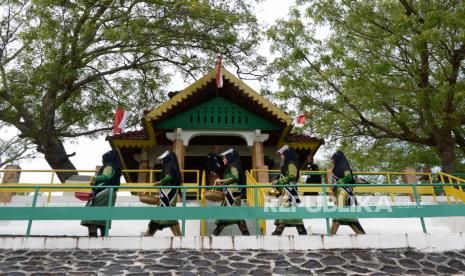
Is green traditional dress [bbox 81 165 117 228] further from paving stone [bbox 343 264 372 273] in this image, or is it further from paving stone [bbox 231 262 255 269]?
paving stone [bbox 343 264 372 273]

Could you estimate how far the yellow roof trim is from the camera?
14.4 m

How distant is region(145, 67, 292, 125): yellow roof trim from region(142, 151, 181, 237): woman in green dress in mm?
4669

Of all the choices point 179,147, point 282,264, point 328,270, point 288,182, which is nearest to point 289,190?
point 288,182

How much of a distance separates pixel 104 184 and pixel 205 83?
642 cm

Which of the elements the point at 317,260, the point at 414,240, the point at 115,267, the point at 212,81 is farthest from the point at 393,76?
the point at 115,267

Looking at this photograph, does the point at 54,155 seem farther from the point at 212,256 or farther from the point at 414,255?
the point at 414,255

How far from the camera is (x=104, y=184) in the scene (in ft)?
30.7

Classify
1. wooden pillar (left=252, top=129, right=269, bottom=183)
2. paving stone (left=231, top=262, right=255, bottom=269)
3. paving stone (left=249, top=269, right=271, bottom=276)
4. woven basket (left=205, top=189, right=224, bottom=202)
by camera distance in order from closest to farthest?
paving stone (left=249, top=269, right=271, bottom=276), paving stone (left=231, top=262, right=255, bottom=269), woven basket (left=205, top=189, right=224, bottom=202), wooden pillar (left=252, top=129, right=269, bottom=183)

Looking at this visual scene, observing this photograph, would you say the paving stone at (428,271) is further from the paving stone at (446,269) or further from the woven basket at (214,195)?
the woven basket at (214,195)

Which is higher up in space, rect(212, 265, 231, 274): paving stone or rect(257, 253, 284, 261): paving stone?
rect(257, 253, 284, 261): paving stone

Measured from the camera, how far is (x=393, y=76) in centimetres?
1869

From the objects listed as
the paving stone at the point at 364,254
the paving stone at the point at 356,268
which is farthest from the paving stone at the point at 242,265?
the paving stone at the point at 364,254

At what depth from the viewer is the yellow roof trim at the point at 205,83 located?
1436 cm

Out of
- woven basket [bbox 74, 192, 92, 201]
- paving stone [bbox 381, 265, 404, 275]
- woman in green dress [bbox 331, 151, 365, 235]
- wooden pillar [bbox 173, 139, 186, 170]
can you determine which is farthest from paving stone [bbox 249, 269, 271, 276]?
wooden pillar [bbox 173, 139, 186, 170]
